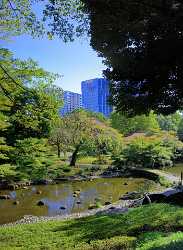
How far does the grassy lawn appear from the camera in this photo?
10016 millimetres

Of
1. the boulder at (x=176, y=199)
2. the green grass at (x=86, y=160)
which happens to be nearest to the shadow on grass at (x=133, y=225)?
the boulder at (x=176, y=199)

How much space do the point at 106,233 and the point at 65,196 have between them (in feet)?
59.4

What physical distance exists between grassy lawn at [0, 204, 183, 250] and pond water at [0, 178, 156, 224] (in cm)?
891

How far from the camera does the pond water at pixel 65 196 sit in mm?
24312

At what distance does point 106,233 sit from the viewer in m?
11.6

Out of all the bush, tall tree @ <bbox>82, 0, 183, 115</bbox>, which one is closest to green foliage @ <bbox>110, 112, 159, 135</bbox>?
the bush

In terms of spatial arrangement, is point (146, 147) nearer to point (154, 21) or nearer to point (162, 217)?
point (162, 217)

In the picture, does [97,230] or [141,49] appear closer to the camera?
[141,49]

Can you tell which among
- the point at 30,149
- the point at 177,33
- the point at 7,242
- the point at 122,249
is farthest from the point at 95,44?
the point at 30,149

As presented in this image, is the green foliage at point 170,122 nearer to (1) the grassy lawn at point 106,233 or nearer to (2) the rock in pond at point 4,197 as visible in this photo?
(2) the rock in pond at point 4,197

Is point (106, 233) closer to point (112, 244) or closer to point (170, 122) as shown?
point (112, 244)

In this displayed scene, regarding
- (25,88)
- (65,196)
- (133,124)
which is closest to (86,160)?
(133,124)

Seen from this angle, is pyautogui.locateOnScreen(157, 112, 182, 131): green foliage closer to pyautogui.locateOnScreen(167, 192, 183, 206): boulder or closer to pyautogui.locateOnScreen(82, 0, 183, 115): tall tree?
pyautogui.locateOnScreen(167, 192, 183, 206): boulder

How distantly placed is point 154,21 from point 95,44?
174 cm
